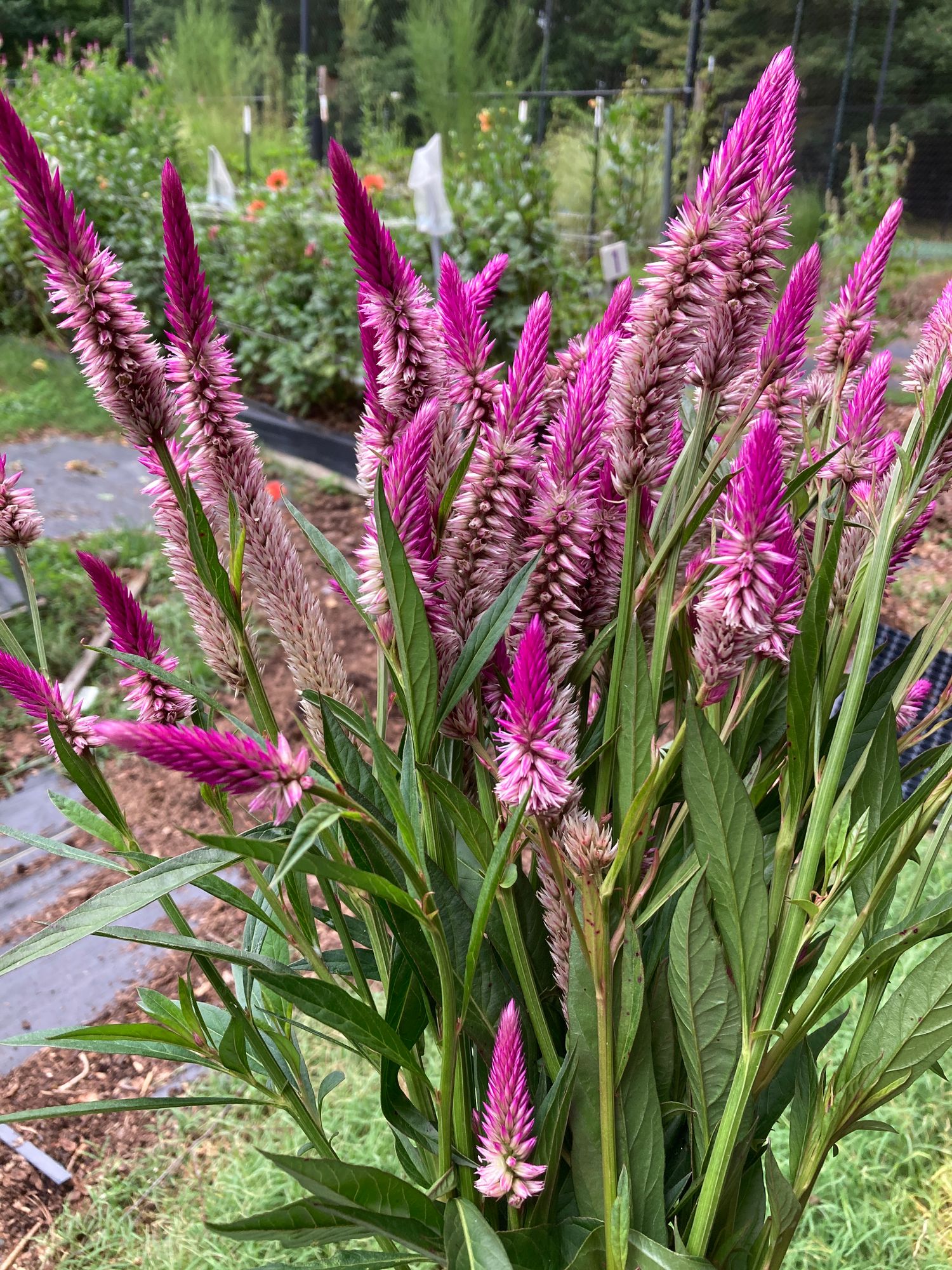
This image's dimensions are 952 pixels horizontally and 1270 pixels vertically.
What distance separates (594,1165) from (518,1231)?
0.06 metres

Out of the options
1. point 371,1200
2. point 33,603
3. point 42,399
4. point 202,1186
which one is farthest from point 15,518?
point 42,399

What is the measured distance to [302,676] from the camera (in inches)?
22.9

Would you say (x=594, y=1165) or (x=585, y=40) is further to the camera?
(x=585, y=40)

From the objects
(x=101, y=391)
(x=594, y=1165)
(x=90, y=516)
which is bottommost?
(x=90, y=516)

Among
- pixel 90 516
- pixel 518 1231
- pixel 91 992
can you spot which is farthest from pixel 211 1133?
pixel 90 516

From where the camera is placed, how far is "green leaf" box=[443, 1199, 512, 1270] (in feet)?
1.72

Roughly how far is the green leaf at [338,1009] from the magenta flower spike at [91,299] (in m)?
0.28

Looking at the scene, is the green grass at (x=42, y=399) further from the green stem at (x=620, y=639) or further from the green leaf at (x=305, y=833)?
the green leaf at (x=305, y=833)

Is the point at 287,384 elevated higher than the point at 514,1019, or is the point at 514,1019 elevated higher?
the point at 514,1019

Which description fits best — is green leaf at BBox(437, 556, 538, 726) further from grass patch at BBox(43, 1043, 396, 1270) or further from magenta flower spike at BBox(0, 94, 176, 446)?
grass patch at BBox(43, 1043, 396, 1270)

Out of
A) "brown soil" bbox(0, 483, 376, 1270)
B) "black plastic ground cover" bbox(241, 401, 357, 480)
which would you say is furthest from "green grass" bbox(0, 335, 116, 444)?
"brown soil" bbox(0, 483, 376, 1270)

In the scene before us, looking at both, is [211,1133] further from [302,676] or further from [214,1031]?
[302,676]

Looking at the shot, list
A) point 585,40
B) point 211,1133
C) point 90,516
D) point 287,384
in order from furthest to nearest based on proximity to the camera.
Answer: point 585,40 < point 287,384 < point 90,516 < point 211,1133

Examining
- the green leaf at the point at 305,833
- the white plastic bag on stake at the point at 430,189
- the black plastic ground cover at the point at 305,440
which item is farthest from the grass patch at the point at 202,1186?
the black plastic ground cover at the point at 305,440
